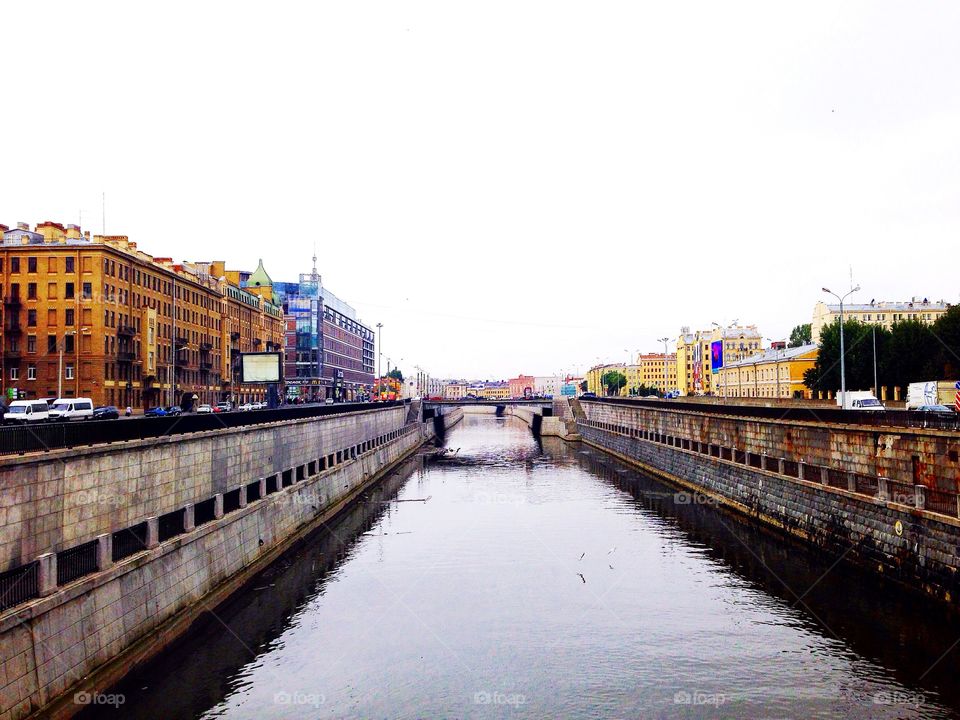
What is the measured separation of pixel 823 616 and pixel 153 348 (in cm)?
7443

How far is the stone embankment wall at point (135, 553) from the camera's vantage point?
16.8 m

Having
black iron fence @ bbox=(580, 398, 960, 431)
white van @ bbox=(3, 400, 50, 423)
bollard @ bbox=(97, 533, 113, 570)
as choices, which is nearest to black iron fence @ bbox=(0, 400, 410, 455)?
bollard @ bbox=(97, 533, 113, 570)

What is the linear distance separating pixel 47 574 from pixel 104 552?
2.66 metres

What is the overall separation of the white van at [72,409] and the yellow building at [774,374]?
10338 centimetres

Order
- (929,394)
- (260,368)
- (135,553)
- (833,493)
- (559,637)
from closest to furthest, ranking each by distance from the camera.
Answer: (135,553), (559,637), (833,493), (929,394), (260,368)

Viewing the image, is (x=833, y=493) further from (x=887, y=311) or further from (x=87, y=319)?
(x=887, y=311)

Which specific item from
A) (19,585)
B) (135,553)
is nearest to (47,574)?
(19,585)

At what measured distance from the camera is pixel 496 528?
48531mm

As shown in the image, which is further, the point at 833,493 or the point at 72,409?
the point at 72,409

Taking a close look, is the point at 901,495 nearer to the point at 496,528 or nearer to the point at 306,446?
the point at 496,528

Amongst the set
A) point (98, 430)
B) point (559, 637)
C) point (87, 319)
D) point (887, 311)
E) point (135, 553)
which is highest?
point (887, 311)

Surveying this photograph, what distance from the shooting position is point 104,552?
19.8 meters

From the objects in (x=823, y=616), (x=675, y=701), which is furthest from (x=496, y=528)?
(x=675, y=701)

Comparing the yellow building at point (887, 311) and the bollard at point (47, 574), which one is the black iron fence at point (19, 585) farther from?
the yellow building at point (887, 311)
